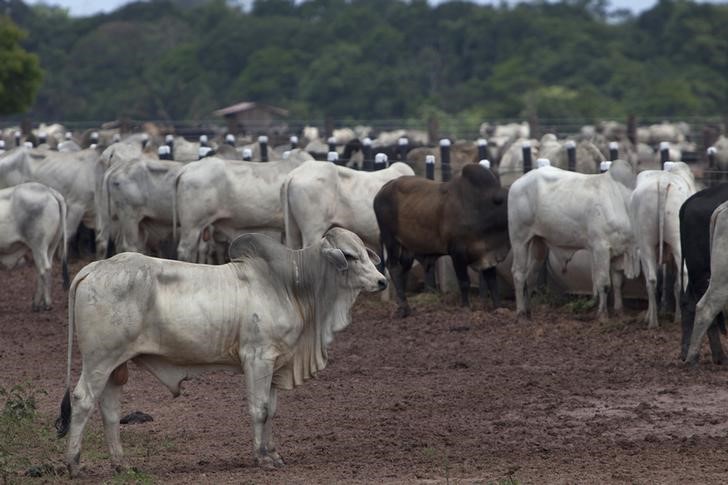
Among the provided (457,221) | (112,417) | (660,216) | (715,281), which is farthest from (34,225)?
(715,281)

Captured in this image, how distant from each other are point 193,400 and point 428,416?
1771 mm

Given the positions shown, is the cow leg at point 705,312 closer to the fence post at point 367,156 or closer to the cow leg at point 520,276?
the cow leg at point 520,276

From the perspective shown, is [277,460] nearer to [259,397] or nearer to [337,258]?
[259,397]

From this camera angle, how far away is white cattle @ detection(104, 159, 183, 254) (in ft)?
53.2

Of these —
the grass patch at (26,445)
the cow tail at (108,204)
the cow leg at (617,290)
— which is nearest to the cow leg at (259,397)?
the grass patch at (26,445)

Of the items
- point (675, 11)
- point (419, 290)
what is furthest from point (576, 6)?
point (419, 290)

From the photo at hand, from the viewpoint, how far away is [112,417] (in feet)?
26.1

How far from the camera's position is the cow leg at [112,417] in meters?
7.93

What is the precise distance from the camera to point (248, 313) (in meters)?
7.92

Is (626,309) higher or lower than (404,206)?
lower

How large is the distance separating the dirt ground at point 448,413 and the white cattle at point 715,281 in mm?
329

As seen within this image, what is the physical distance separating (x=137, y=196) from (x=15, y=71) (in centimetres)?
2379

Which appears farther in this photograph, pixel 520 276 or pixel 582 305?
pixel 582 305

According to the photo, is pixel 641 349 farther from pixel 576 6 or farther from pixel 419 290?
pixel 576 6
